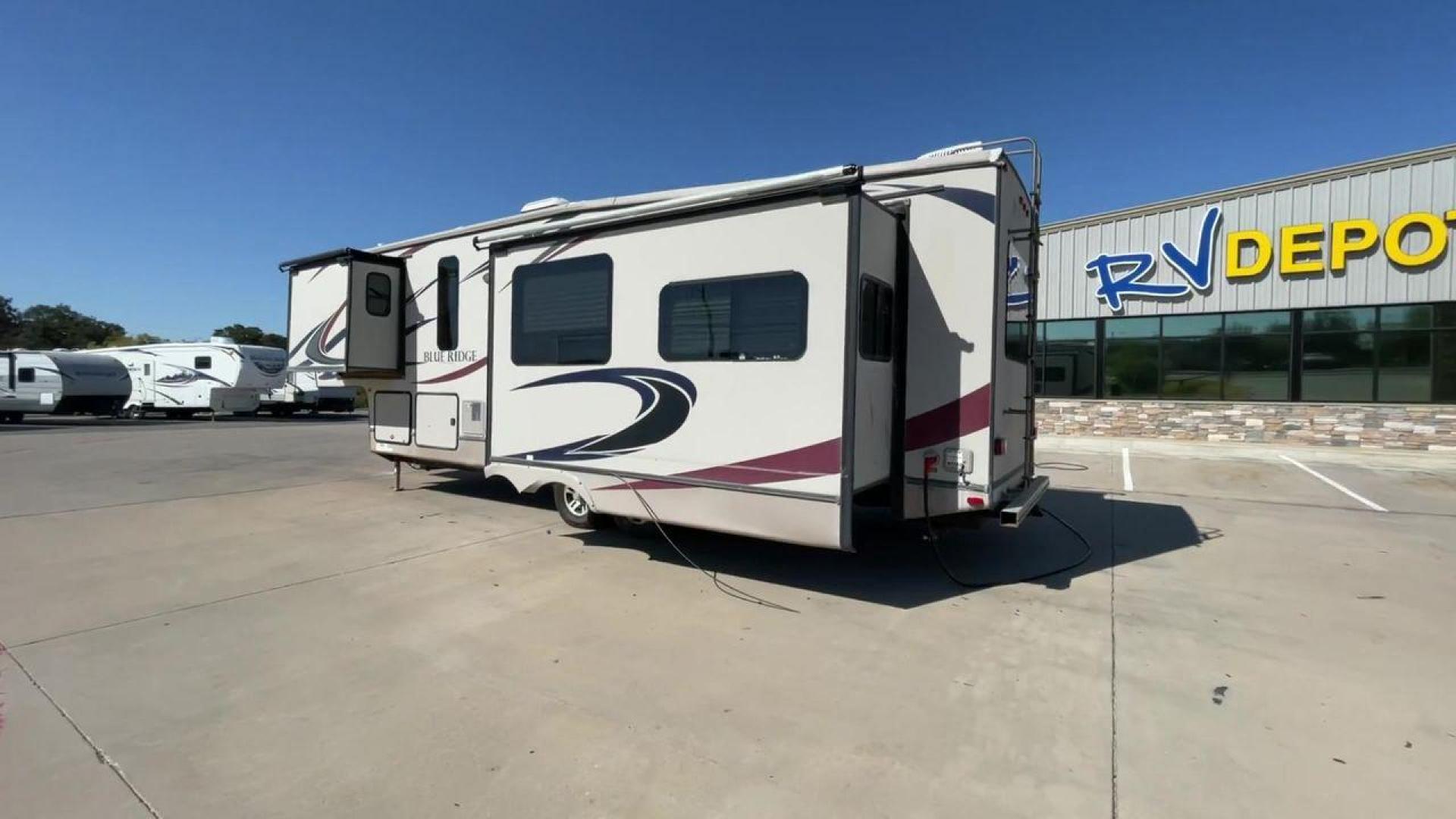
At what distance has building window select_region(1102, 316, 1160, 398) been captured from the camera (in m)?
16.6

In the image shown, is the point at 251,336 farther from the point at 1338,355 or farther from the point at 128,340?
the point at 1338,355

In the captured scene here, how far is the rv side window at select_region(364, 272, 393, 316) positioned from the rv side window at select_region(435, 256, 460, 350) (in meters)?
0.75

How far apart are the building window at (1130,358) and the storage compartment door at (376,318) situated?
1571 cm

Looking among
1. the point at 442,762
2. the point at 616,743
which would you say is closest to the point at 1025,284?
the point at 616,743

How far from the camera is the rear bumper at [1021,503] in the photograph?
5.03m

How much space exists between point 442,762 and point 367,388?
7.11 metres

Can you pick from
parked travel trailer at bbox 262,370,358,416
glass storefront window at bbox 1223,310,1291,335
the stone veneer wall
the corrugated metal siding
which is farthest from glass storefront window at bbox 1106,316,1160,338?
parked travel trailer at bbox 262,370,358,416

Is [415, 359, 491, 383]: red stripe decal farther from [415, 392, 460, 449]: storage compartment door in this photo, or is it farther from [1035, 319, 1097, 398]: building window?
[1035, 319, 1097, 398]: building window

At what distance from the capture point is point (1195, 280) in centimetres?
1584

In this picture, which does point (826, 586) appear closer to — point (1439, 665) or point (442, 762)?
point (442, 762)

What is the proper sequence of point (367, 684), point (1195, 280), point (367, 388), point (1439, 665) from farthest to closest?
point (1195, 280), point (367, 388), point (1439, 665), point (367, 684)

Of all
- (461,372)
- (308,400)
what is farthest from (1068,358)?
(308,400)

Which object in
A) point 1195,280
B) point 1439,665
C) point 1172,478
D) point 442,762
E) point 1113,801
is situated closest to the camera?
point 1113,801

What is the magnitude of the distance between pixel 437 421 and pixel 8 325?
230 feet
